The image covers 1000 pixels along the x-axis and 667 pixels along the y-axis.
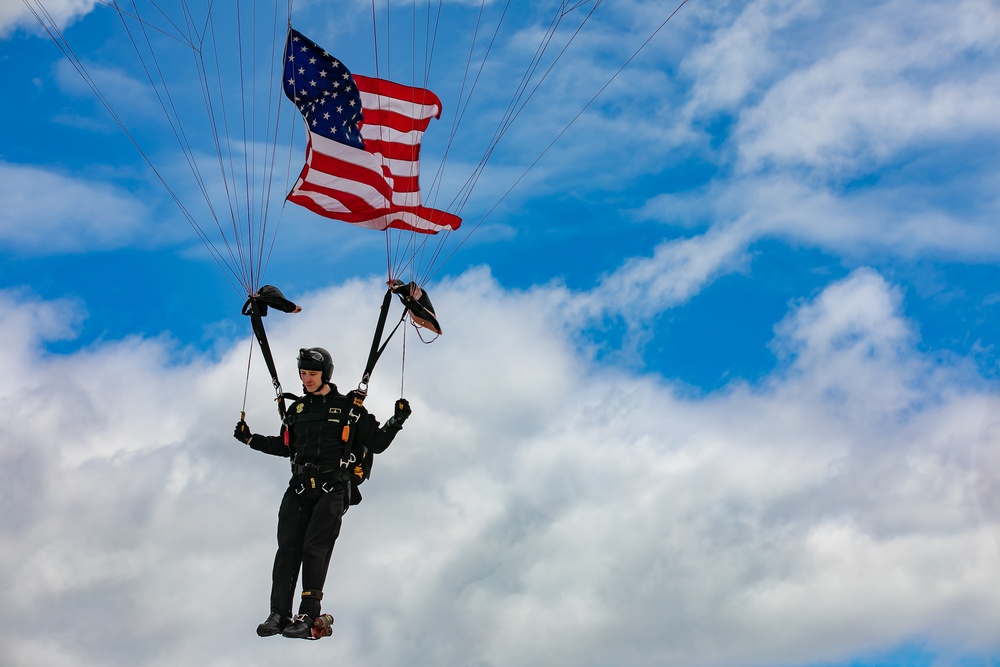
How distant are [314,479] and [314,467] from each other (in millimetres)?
170

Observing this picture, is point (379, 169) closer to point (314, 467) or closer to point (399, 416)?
point (399, 416)

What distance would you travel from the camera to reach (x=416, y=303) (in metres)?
16.2

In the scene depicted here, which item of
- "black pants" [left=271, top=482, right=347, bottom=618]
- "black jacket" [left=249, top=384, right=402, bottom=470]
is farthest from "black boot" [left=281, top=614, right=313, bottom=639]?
"black jacket" [left=249, top=384, right=402, bottom=470]


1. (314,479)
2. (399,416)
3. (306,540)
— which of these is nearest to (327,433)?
(314,479)

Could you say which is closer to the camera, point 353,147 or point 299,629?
point 299,629

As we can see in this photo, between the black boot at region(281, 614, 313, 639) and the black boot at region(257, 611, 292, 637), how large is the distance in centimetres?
9

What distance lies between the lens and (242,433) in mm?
15883

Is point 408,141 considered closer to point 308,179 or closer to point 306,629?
point 308,179

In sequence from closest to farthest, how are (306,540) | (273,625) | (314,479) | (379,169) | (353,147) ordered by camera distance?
(273,625), (306,540), (314,479), (353,147), (379,169)

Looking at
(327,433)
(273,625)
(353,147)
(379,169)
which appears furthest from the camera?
(379,169)

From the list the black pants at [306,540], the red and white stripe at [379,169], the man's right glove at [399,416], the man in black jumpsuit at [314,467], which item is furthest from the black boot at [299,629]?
the red and white stripe at [379,169]

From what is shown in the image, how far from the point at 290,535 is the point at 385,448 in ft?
5.78

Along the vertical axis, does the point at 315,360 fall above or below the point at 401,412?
above

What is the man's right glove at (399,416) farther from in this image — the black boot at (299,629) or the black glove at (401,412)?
the black boot at (299,629)
